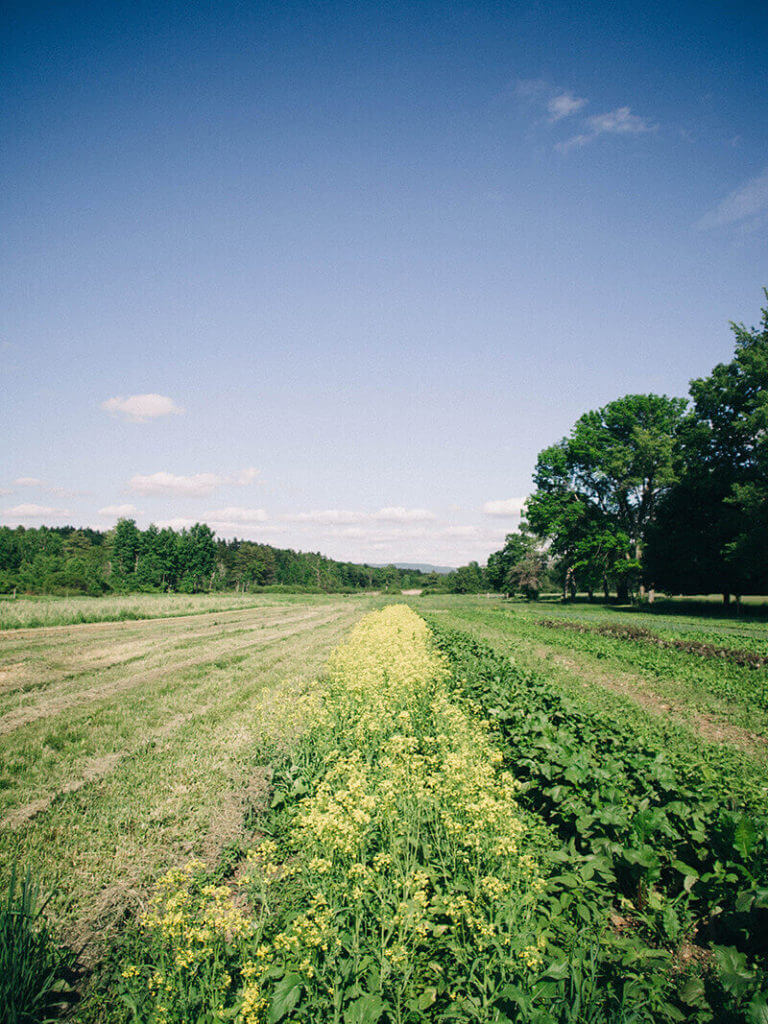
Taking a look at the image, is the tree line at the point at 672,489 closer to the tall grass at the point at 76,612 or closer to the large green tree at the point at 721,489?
the large green tree at the point at 721,489

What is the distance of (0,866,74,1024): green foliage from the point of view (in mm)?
2527

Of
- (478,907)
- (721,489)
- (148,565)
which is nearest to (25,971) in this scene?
(478,907)

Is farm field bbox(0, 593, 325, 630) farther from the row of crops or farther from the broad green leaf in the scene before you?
the broad green leaf

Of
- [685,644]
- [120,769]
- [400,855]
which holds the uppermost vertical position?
[400,855]

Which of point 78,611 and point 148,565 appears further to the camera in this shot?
point 148,565

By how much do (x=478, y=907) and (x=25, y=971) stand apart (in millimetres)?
2934

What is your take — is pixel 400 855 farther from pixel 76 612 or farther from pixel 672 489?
pixel 672 489

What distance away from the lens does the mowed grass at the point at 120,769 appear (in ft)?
14.4

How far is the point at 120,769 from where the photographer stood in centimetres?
662

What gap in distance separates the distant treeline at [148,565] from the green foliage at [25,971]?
7377cm

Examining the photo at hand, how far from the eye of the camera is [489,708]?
734cm

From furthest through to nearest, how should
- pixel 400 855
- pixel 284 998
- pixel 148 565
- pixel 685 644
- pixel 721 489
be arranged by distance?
pixel 148 565 → pixel 721 489 → pixel 685 644 → pixel 400 855 → pixel 284 998

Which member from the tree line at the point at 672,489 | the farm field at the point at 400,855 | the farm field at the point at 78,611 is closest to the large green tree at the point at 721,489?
the tree line at the point at 672,489

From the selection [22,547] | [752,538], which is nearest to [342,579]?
[22,547]
